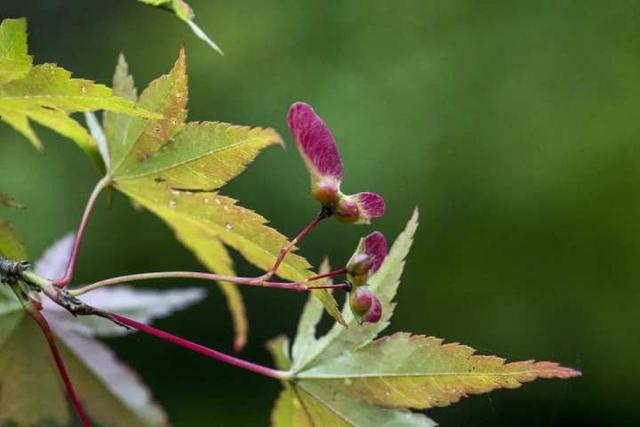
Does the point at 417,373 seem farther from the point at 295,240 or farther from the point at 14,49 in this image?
the point at 14,49

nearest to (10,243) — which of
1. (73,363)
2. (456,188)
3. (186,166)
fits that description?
(186,166)

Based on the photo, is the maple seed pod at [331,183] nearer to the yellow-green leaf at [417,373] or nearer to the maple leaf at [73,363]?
the yellow-green leaf at [417,373]

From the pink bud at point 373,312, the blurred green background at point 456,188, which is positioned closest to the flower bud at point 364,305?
the pink bud at point 373,312

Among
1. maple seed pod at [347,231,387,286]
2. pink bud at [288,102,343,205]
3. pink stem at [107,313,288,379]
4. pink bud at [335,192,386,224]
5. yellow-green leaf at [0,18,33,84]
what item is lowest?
pink stem at [107,313,288,379]

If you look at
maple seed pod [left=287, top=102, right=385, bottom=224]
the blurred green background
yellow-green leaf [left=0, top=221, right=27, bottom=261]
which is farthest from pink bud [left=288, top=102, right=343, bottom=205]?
the blurred green background

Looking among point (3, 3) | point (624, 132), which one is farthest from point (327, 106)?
point (3, 3)

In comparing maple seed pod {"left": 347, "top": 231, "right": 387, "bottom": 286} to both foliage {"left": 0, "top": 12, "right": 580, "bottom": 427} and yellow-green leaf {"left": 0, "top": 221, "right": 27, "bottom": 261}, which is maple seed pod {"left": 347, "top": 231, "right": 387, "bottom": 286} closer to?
foliage {"left": 0, "top": 12, "right": 580, "bottom": 427}
